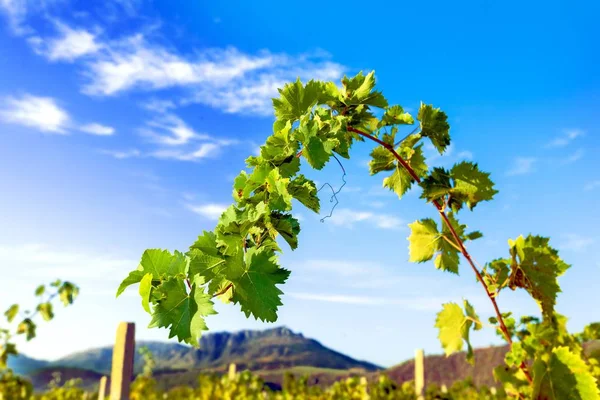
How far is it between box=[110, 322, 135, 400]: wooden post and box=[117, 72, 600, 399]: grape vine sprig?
2.78 metres

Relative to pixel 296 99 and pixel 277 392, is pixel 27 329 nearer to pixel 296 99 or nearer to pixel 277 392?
pixel 277 392

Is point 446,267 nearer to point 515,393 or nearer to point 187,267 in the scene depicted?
point 515,393

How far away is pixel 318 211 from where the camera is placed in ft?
4.62

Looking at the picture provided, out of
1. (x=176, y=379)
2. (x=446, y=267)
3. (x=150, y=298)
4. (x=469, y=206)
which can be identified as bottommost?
(x=176, y=379)

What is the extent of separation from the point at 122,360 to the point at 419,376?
14.9 ft

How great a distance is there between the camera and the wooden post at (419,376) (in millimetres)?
7035

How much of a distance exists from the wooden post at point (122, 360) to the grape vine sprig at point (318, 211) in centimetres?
278

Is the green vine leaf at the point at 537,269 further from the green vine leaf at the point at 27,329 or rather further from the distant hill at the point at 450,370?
the distant hill at the point at 450,370

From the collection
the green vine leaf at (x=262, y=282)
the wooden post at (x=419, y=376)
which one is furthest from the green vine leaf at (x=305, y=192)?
the wooden post at (x=419, y=376)

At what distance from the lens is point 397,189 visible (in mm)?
2254

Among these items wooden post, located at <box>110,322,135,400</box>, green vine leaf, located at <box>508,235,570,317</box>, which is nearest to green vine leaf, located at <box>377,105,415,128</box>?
green vine leaf, located at <box>508,235,570,317</box>

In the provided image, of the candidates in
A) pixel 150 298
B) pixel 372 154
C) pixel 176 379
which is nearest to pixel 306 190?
pixel 150 298

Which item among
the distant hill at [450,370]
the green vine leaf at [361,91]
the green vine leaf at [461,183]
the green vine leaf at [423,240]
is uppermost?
the green vine leaf at [361,91]

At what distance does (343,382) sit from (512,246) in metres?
4.73
